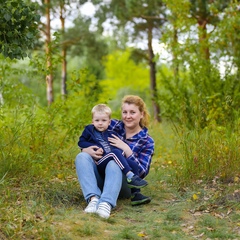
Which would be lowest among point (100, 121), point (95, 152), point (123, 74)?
point (95, 152)

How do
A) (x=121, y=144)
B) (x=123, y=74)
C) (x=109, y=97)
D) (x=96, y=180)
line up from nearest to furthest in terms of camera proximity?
(x=96, y=180) → (x=121, y=144) → (x=109, y=97) → (x=123, y=74)

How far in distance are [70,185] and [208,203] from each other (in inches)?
59.4

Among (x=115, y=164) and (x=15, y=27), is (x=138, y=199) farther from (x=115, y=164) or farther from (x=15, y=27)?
(x=15, y=27)

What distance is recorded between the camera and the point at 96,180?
4879 millimetres

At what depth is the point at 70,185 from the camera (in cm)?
539

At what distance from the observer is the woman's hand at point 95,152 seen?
4.87 m

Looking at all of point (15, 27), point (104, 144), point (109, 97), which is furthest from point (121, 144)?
point (109, 97)

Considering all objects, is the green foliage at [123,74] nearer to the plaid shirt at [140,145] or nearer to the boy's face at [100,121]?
the plaid shirt at [140,145]

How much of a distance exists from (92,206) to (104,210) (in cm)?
14

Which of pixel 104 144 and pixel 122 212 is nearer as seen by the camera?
pixel 122 212

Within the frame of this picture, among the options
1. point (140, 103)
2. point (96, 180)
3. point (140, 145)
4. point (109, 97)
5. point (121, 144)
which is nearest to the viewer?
point (96, 180)

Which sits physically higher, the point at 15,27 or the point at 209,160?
the point at 15,27

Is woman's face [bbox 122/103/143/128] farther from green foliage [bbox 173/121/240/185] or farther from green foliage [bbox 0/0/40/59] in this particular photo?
green foliage [bbox 0/0/40/59]

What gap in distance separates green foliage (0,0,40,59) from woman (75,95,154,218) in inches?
47.9
